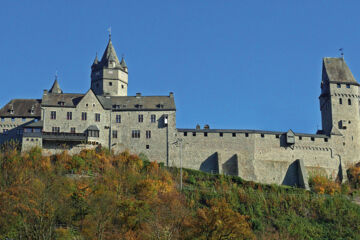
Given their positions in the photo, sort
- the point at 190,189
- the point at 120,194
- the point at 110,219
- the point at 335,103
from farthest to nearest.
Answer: the point at 335,103 → the point at 190,189 → the point at 120,194 → the point at 110,219

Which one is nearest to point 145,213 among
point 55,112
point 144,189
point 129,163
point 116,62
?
point 144,189

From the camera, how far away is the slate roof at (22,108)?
71.2m

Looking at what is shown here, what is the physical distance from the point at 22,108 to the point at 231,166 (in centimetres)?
2689

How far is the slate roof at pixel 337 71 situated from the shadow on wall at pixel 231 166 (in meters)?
18.6

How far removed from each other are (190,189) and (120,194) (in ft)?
30.3

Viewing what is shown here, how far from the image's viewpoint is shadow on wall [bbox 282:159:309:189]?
69.6 meters

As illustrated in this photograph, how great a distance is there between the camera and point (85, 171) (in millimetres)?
62062

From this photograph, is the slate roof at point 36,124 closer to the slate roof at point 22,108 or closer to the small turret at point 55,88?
the slate roof at point 22,108

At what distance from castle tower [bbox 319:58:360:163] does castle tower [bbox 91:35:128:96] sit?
27505mm

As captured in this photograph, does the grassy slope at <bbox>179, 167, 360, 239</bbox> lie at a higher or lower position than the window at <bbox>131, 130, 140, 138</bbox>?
lower

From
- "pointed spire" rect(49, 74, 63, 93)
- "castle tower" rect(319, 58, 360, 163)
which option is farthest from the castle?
"pointed spire" rect(49, 74, 63, 93)

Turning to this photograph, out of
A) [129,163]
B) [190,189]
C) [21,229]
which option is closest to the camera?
[21,229]

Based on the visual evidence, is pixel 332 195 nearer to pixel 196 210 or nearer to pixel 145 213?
pixel 196 210

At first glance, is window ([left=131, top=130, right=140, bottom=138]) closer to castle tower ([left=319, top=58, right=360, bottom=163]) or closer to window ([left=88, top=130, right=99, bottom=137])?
window ([left=88, top=130, right=99, bottom=137])
